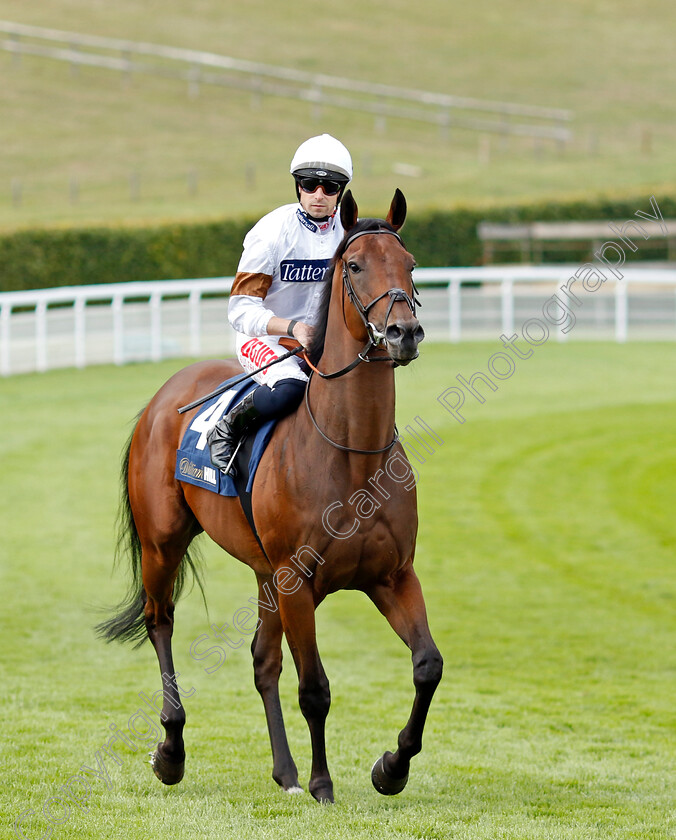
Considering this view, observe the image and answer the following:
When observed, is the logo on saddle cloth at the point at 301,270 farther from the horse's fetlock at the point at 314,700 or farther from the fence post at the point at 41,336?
the fence post at the point at 41,336

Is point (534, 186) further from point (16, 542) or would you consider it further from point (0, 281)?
point (16, 542)

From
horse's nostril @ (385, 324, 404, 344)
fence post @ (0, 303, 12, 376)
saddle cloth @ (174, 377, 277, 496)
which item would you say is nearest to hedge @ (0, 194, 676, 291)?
fence post @ (0, 303, 12, 376)

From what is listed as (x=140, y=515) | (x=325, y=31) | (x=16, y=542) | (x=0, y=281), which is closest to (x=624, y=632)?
(x=140, y=515)

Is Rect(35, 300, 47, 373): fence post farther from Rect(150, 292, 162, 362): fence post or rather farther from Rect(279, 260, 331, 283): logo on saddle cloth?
Rect(279, 260, 331, 283): logo on saddle cloth

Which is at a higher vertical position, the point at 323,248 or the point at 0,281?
the point at 323,248

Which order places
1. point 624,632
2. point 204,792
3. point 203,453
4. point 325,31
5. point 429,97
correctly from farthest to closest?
1. point 325,31
2. point 429,97
3. point 624,632
4. point 203,453
5. point 204,792

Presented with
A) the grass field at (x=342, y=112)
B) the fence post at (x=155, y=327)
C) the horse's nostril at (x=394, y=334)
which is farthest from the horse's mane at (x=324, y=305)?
the grass field at (x=342, y=112)

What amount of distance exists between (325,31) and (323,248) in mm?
47543

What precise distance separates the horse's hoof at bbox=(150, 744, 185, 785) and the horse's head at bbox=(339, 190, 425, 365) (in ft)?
6.06

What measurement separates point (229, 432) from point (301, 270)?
67 centimetres

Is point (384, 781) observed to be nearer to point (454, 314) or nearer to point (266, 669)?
point (266, 669)

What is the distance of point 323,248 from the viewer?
438 centimetres

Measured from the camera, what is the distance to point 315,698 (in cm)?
413

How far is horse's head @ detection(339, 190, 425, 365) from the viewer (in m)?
3.49
